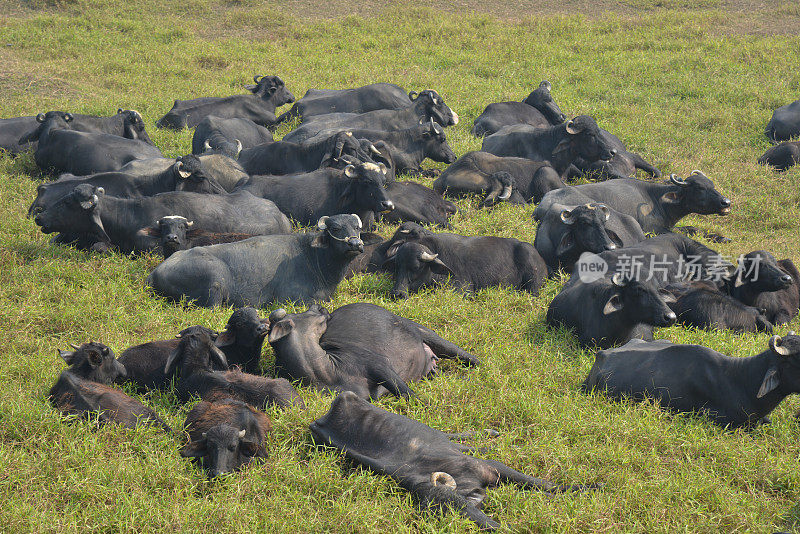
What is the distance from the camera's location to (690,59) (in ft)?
59.4

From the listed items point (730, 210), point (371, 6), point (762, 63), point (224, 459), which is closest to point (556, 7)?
point (371, 6)

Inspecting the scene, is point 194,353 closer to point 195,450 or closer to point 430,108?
point 195,450

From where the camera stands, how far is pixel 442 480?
5098 millimetres

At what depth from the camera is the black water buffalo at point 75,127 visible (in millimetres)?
12609

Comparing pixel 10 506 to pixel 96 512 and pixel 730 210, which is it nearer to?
pixel 96 512

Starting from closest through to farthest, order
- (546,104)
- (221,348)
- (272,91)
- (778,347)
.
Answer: (778,347) < (221,348) < (546,104) < (272,91)

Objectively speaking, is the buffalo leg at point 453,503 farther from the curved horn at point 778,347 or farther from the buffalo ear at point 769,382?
the curved horn at point 778,347

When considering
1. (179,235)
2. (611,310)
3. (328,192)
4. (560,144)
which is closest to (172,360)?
(179,235)

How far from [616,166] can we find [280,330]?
7706 mm

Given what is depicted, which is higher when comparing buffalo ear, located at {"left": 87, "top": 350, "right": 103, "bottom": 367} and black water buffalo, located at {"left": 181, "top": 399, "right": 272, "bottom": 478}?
buffalo ear, located at {"left": 87, "top": 350, "right": 103, "bottom": 367}

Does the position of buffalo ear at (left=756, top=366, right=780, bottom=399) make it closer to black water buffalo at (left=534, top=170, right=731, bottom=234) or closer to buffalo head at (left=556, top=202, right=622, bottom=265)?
buffalo head at (left=556, top=202, right=622, bottom=265)

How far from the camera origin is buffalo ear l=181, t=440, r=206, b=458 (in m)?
5.49

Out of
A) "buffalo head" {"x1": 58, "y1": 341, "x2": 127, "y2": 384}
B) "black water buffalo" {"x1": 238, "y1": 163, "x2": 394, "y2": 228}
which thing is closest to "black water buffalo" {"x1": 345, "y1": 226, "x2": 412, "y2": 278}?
"black water buffalo" {"x1": 238, "y1": 163, "x2": 394, "y2": 228}

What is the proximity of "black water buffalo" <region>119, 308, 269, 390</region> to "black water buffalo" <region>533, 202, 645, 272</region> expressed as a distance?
4143 mm
